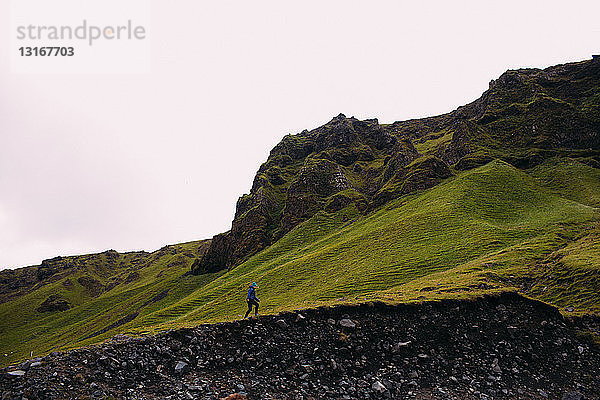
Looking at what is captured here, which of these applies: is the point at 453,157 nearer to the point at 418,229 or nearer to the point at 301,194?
the point at 301,194

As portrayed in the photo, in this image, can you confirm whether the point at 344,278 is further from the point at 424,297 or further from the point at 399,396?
the point at 399,396

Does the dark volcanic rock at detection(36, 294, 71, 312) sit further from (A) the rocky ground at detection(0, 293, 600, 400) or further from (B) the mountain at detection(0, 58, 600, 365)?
(A) the rocky ground at detection(0, 293, 600, 400)

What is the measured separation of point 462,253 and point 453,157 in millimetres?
72734

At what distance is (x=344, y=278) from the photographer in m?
35.9

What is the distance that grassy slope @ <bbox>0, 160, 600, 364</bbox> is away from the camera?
22750mm

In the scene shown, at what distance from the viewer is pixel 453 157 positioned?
317ft

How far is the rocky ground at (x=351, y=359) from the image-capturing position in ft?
39.2

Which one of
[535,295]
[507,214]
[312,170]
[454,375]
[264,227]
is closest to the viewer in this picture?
[454,375]

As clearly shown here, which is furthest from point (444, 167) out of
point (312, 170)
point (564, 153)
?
point (312, 170)

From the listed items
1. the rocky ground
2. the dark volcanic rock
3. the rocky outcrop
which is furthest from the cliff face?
the dark volcanic rock

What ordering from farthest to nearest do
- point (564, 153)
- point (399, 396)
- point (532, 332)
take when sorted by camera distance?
1. point (564, 153)
2. point (532, 332)
3. point (399, 396)

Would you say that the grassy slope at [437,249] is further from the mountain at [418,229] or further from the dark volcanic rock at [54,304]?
the dark volcanic rock at [54,304]

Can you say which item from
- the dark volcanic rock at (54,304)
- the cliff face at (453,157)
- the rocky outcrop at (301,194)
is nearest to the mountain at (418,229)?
the cliff face at (453,157)

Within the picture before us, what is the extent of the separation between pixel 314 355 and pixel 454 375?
262 inches
